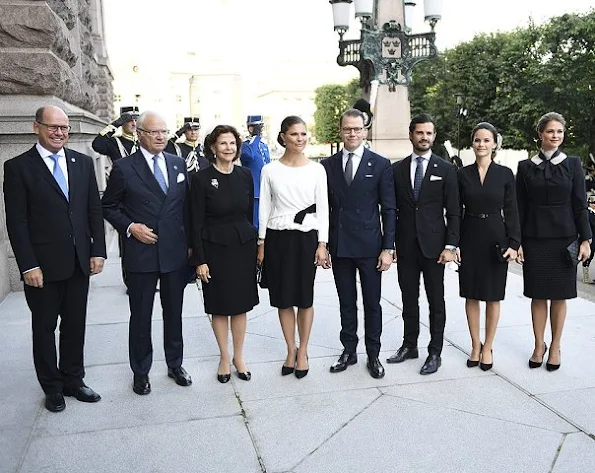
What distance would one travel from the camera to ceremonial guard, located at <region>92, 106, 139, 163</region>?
6.95 m

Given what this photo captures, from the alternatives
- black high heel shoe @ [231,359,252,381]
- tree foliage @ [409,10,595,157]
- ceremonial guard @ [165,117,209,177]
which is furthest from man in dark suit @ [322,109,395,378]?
tree foliage @ [409,10,595,157]

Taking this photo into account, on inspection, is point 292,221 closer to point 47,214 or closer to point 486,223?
point 486,223

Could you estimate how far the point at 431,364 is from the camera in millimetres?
4676

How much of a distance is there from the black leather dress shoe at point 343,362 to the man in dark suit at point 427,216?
0.55m

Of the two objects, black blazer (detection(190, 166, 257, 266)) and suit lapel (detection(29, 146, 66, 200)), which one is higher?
suit lapel (detection(29, 146, 66, 200))

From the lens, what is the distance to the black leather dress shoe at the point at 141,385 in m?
4.29

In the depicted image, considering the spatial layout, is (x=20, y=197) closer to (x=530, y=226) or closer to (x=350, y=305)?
(x=350, y=305)

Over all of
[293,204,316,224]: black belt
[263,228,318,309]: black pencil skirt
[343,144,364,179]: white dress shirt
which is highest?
[343,144,364,179]: white dress shirt

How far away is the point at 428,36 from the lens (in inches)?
563

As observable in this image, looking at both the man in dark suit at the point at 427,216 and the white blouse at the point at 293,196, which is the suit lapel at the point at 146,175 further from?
the man in dark suit at the point at 427,216

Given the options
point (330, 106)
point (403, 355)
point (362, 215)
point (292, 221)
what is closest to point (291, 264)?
point (292, 221)

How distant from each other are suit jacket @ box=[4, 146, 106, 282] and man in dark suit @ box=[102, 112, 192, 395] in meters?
0.20

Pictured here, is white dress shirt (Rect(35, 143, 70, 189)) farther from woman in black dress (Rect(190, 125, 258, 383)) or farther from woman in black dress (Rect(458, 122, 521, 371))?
woman in black dress (Rect(458, 122, 521, 371))

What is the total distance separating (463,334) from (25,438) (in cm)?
382
